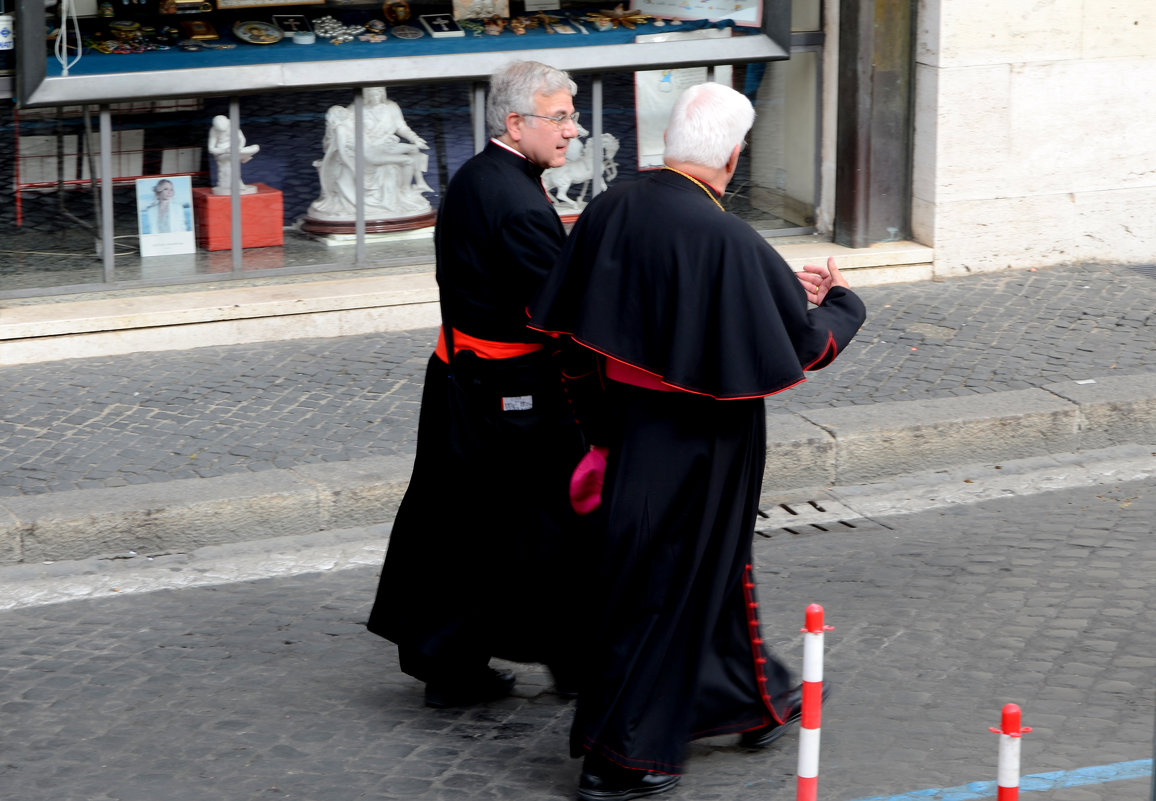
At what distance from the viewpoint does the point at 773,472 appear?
21.7ft

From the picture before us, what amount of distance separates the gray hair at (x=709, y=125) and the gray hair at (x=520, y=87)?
21.7 inches

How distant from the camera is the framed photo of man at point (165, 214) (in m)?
8.59

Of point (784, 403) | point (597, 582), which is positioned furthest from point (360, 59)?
point (597, 582)

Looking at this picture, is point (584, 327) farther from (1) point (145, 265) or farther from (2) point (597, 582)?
(1) point (145, 265)

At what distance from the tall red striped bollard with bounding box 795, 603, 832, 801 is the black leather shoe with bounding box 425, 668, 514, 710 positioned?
1479 mm

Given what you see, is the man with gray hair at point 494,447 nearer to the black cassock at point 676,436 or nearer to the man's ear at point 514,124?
the man's ear at point 514,124

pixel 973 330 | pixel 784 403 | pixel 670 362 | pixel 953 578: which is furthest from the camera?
pixel 973 330

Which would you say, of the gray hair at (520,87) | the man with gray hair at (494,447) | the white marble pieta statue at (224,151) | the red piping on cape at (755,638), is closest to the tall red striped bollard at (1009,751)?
the red piping on cape at (755,638)

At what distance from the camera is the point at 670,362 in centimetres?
379

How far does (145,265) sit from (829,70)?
421cm

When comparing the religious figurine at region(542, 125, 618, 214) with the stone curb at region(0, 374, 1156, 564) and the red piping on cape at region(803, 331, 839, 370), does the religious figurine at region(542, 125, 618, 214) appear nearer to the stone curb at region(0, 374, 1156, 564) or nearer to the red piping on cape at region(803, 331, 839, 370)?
the stone curb at region(0, 374, 1156, 564)

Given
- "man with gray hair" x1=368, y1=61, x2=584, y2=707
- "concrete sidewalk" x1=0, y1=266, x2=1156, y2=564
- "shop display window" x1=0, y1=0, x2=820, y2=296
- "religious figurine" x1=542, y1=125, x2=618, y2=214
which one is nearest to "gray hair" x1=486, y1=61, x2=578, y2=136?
"man with gray hair" x1=368, y1=61, x2=584, y2=707

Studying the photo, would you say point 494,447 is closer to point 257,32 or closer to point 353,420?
point 353,420

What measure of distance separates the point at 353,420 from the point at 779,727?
3179 mm
